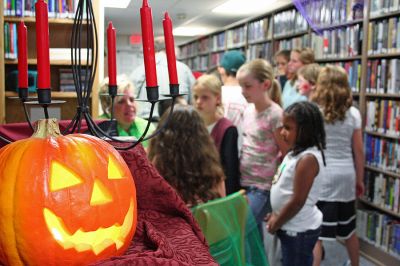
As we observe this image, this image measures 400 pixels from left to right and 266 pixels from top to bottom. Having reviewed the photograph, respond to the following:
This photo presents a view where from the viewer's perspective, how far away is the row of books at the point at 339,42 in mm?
3773

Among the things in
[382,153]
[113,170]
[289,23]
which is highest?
[289,23]

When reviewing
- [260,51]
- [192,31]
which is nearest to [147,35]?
[260,51]

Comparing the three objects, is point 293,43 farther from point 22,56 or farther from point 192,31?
point 22,56

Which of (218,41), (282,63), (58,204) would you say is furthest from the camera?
(218,41)

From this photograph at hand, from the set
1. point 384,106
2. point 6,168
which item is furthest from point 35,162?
point 384,106

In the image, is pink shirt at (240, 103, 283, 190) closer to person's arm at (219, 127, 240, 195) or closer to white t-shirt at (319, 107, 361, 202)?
person's arm at (219, 127, 240, 195)

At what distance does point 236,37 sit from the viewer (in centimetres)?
673

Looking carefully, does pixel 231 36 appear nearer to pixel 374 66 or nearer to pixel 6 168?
pixel 374 66

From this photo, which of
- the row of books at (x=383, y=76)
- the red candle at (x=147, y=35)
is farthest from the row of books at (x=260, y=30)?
the red candle at (x=147, y=35)

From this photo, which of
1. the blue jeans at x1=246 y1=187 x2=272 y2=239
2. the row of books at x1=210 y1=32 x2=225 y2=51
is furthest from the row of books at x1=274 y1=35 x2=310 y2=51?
the blue jeans at x1=246 y1=187 x2=272 y2=239

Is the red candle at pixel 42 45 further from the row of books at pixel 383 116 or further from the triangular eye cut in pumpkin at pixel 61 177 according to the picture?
the row of books at pixel 383 116

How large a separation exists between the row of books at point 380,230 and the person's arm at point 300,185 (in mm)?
1702

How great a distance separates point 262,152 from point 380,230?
159 cm

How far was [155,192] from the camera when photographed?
79 centimetres
